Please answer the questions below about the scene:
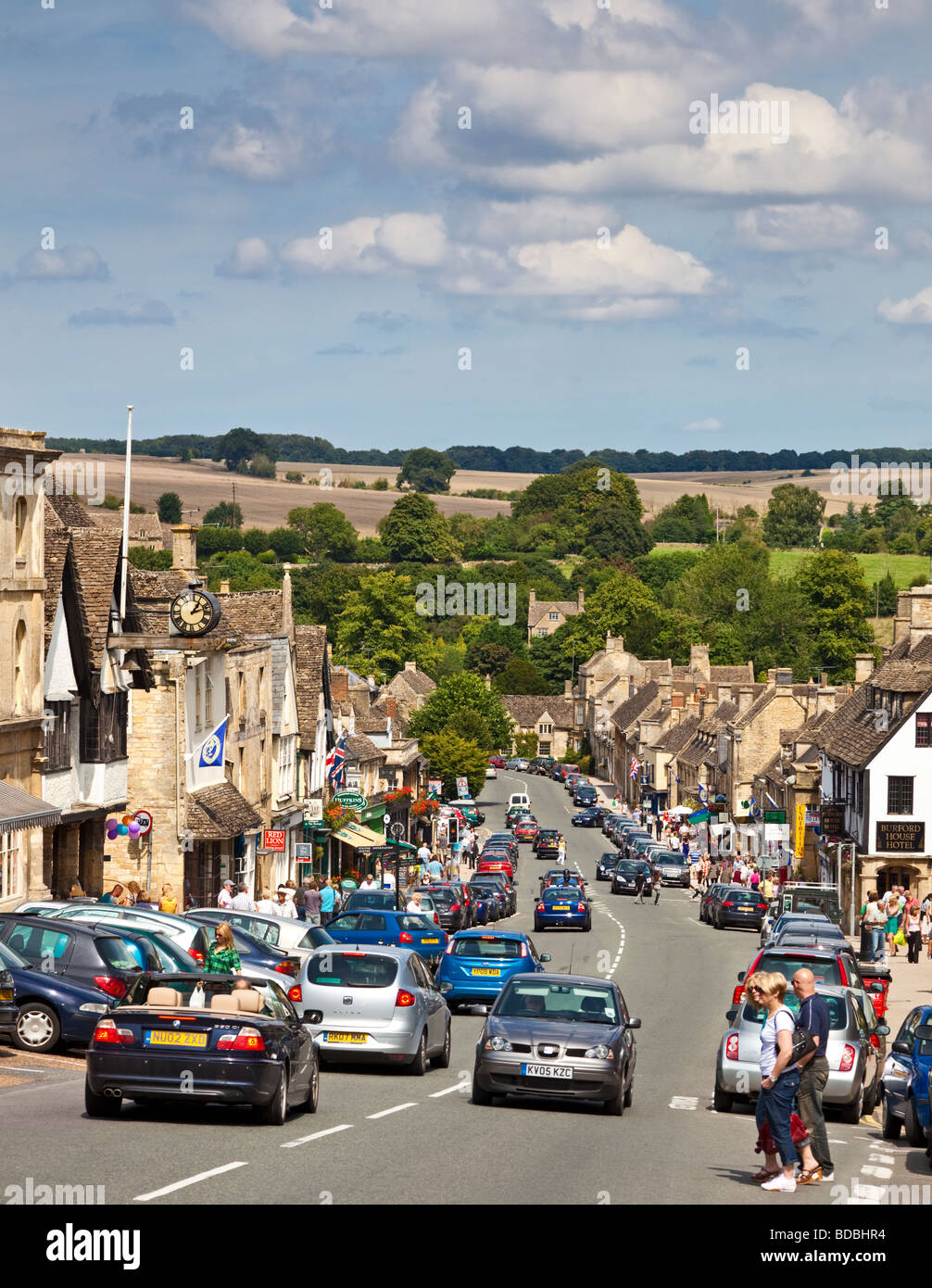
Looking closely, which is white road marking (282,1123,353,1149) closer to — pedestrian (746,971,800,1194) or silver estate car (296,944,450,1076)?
pedestrian (746,971,800,1194)

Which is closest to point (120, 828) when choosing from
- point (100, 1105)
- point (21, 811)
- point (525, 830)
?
point (21, 811)

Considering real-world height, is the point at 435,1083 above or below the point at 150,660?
below

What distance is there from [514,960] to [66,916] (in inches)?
327

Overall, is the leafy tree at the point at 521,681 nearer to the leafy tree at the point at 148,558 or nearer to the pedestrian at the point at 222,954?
the leafy tree at the point at 148,558

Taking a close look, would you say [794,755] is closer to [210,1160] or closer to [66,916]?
[66,916]

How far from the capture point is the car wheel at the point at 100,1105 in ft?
54.0

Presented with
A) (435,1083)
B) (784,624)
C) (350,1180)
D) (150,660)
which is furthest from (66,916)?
(784,624)

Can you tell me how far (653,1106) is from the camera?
845 inches

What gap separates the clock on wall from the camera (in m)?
39.7

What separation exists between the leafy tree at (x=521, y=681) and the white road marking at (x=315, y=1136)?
162 meters

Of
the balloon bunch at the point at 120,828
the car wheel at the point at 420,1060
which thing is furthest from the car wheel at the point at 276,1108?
the balloon bunch at the point at 120,828

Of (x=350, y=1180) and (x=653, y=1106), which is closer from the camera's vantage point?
(x=350, y=1180)

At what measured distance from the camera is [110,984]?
2170cm

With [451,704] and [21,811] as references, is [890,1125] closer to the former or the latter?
[21,811]
